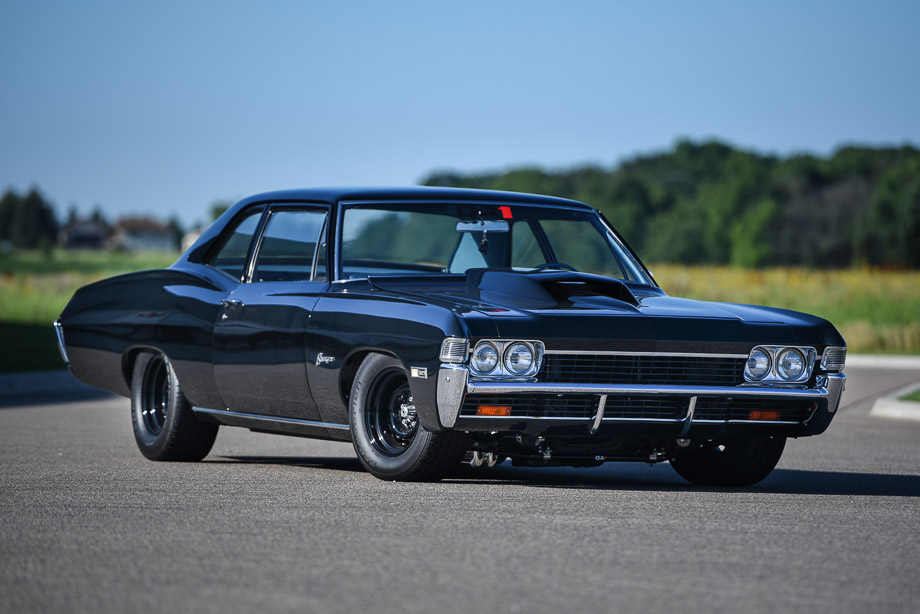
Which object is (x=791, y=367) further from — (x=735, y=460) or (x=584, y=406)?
(x=584, y=406)

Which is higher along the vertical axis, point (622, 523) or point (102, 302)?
point (102, 302)

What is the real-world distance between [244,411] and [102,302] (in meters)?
1.83

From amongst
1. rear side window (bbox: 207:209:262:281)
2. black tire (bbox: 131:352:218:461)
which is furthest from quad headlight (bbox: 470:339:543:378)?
Result: black tire (bbox: 131:352:218:461)

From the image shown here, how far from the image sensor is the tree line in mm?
102312

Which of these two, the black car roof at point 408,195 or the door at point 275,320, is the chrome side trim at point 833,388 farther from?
the door at point 275,320

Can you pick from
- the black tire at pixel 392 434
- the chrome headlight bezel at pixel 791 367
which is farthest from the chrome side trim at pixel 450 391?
the chrome headlight bezel at pixel 791 367

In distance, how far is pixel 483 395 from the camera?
6.93 metres

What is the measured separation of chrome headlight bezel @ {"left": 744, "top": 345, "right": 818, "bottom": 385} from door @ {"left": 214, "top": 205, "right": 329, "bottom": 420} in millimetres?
2386

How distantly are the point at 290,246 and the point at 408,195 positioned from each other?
2.77ft

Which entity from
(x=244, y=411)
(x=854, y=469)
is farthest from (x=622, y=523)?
(x=854, y=469)

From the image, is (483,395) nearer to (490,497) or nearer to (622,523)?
(490,497)

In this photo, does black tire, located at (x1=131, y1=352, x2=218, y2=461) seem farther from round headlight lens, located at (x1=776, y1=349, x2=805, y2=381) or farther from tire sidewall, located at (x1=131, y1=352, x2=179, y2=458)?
round headlight lens, located at (x1=776, y1=349, x2=805, y2=381)

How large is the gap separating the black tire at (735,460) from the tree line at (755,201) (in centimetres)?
8618

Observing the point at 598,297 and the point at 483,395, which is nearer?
the point at 483,395
